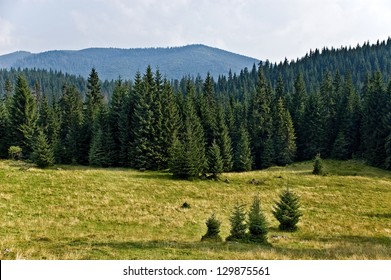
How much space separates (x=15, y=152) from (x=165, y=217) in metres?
47.8

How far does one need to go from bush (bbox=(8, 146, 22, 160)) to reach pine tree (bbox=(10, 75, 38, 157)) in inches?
72.9

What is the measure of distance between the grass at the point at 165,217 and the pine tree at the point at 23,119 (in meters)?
32.9

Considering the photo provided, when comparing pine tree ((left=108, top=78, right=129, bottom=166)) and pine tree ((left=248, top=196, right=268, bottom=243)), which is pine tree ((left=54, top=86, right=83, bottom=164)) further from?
pine tree ((left=248, top=196, right=268, bottom=243))

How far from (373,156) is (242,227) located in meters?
64.3

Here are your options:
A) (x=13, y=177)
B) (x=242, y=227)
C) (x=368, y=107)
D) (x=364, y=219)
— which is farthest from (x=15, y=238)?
(x=368, y=107)

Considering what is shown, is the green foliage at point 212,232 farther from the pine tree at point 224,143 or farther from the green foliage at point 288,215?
the pine tree at point 224,143

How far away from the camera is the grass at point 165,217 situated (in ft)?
54.1

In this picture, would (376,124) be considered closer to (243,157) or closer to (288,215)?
(243,157)

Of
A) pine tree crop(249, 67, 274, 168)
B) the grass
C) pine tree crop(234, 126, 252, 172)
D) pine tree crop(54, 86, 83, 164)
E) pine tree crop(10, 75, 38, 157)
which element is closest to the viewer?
the grass

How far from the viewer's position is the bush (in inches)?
2542

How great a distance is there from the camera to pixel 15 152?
216 ft

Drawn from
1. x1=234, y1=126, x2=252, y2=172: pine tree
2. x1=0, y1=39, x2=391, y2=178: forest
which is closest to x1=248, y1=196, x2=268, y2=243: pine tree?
x1=0, y1=39, x2=391, y2=178: forest

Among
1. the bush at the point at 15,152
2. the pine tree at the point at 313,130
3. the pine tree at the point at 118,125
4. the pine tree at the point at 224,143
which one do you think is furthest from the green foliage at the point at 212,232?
the pine tree at the point at 313,130

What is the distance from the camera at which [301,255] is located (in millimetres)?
16719
